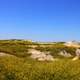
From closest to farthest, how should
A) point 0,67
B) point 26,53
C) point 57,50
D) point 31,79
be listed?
point 31,79 → point 0,67 → point 26,53 → point 57,50

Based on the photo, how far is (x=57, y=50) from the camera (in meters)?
64.4

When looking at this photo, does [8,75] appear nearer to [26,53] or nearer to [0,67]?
[0,67]

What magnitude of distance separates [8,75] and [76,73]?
6236mm

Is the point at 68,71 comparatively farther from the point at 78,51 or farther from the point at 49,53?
the point at 78,51

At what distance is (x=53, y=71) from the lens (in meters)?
22.9

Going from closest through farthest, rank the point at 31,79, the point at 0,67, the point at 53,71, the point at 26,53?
1. the point at 31,79
2. the point at 53,71
3. the point at 0,67
4. the point at 26,53

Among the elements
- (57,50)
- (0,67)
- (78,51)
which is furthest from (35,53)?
(0,67)

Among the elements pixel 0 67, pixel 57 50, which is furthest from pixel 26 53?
pixel 0 67

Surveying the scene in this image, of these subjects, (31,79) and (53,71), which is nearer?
(31,79)

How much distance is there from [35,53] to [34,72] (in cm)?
3590

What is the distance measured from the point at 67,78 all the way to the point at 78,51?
1844 inches

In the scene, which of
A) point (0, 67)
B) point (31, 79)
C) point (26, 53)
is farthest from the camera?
point (26, 53)

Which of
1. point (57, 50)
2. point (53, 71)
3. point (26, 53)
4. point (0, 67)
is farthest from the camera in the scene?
point (57, 50)

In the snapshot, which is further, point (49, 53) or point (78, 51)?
point (78, 51)
